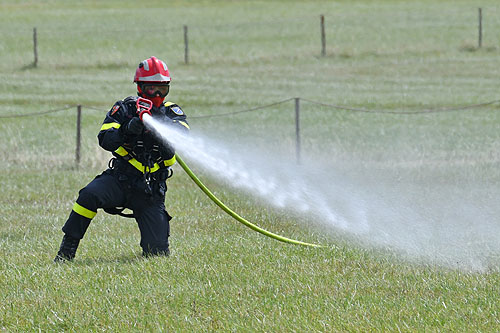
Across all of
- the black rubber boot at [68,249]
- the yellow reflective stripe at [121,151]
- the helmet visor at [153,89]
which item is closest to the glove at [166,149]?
the yellow reflective stripe at [121,151]

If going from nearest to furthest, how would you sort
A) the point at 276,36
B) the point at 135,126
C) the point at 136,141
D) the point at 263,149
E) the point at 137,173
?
the point at 135,126
the point at 136,141
the point at 137,173
the point at 263,149
the point at 276,36

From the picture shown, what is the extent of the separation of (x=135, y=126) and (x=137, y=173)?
23.9 inches

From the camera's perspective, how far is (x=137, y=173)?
23.0ft

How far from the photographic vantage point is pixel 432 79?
2353cm

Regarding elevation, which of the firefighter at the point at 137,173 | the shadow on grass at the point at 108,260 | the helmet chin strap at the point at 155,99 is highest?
the helmet chin strap at the point at 155,99

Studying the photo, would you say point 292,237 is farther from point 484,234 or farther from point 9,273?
point 9,273

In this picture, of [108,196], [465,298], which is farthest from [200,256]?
[465,298]

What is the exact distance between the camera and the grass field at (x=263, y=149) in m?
5.50

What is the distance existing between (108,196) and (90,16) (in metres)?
33.4

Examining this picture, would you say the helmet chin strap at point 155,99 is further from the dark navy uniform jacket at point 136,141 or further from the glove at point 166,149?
the glove at point 166,149

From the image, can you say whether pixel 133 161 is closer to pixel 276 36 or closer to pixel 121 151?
pixel 121 151

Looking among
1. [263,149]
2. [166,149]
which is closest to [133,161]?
[166,149]

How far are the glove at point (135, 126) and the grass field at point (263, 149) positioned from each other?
3.54ft

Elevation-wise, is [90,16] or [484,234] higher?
[90,16]
